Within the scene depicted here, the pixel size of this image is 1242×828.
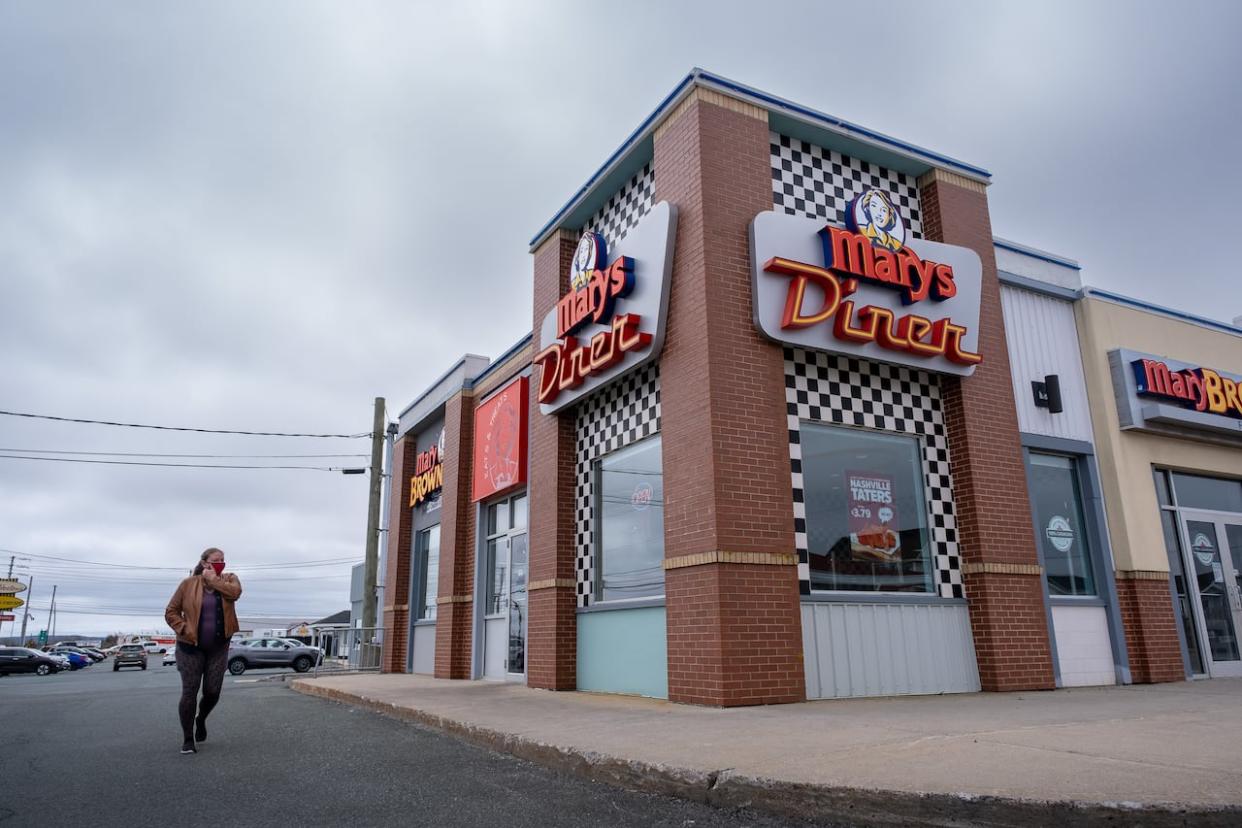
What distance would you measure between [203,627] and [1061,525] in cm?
1033

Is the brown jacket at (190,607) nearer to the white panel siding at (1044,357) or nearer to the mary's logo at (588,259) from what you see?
the mary's logo at (588,259)

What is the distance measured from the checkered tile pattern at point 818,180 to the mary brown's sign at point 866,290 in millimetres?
401

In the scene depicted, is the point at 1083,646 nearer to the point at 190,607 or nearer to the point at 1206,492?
the point at 1206,492

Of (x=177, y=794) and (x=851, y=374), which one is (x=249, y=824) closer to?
(x=177, y=794)

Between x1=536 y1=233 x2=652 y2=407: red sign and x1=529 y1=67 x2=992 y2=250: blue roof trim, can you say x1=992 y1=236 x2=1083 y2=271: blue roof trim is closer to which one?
x1=529 y1=67 x2=992 y2=250: blue roof trim

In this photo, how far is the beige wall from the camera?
11164 mm

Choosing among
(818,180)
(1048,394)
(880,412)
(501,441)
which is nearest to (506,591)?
(501,441)

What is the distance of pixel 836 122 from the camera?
10031 mm

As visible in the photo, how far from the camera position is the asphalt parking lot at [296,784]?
425 centimetres

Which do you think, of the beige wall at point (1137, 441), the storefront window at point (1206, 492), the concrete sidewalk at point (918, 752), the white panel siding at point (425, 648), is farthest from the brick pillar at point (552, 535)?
the storefront window at point (1206, 492)

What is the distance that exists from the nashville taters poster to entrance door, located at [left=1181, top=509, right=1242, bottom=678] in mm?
5547

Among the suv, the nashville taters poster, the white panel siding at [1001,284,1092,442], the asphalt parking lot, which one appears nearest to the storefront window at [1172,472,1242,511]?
the white panel siding at [1001,284,1092,442]

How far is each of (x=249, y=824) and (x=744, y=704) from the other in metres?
4.71

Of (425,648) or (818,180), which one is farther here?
(425,648)
